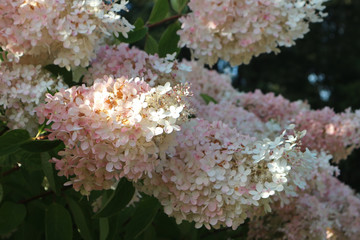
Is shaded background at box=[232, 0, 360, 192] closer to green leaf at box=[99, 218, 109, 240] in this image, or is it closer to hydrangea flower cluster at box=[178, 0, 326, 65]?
hydrangea flower cluster at box=[178, 0, 326, 65]

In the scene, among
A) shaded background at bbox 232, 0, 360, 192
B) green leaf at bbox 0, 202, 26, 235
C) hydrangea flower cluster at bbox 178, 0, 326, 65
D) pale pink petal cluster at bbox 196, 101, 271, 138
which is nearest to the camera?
green leaf at bbox 0, 202, 26, 235

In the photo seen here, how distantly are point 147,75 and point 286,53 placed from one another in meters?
6.99

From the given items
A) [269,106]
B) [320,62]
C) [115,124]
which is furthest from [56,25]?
[320,62]

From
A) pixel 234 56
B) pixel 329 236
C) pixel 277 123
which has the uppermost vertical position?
pixel 234 56

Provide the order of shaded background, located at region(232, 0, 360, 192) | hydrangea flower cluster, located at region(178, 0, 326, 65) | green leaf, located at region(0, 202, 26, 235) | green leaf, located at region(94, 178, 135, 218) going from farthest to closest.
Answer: shaded background, located at region(232, 0, 360, 192), hydrangea flower cluster, located at region(178, 0, 326, 65), green leaf, located at region(0, 202, 26, 235), green leaf, located at region(94, 178, 135, 218)

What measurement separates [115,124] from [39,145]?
127 mm

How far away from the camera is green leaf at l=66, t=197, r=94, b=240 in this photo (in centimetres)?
84

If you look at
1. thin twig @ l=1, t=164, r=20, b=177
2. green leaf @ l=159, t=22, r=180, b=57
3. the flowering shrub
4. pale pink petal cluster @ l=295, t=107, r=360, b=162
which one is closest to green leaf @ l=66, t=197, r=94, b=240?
the flowering shrub

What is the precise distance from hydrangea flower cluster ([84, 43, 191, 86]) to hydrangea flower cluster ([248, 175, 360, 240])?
0.39 metres

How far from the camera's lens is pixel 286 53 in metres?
7.60

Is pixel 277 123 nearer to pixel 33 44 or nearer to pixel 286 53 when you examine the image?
pixel 33 44

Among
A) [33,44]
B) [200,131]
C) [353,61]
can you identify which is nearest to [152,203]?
[200,131]

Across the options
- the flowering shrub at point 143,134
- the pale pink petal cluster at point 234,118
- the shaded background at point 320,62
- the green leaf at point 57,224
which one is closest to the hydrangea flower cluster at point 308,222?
the flowering shrub at point 143,134

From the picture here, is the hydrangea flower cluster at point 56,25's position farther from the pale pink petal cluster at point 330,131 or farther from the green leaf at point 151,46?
the pale pink petal cluster at point 330,131
